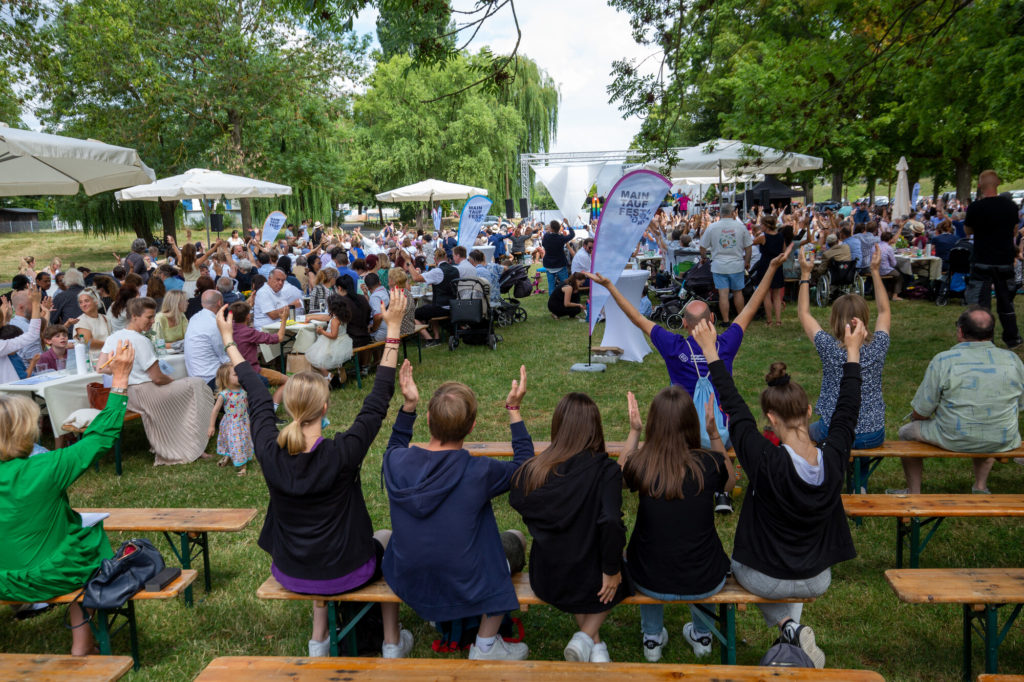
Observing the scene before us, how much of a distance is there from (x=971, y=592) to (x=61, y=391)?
6605 mm

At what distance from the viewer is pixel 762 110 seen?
7.67 meters

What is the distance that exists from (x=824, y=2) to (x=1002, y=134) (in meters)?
2.21

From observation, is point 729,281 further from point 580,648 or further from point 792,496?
point 580,648

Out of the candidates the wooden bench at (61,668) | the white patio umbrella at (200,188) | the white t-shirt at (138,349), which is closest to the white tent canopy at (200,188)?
the white patio umbrella at (200,188)

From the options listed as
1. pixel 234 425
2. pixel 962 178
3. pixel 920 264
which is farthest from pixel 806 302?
pixel 962 178

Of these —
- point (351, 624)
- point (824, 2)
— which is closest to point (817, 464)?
point (351, 624)

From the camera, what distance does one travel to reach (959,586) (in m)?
3.12

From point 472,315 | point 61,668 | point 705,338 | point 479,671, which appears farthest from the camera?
point 472,315

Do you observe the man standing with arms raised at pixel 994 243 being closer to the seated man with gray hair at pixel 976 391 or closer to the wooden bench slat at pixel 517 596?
the seated man with gray hair at pixel 976 391

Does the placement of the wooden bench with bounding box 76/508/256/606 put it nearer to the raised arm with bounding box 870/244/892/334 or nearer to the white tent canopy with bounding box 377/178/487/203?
the raised arm with bounding box 870/244/892/334

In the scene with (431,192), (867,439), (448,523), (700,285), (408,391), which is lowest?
(867,439)

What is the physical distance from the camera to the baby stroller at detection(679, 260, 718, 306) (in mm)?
11773

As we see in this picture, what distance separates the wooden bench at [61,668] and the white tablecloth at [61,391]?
12.1 ft

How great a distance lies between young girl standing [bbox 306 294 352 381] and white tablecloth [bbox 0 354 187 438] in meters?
2.24
